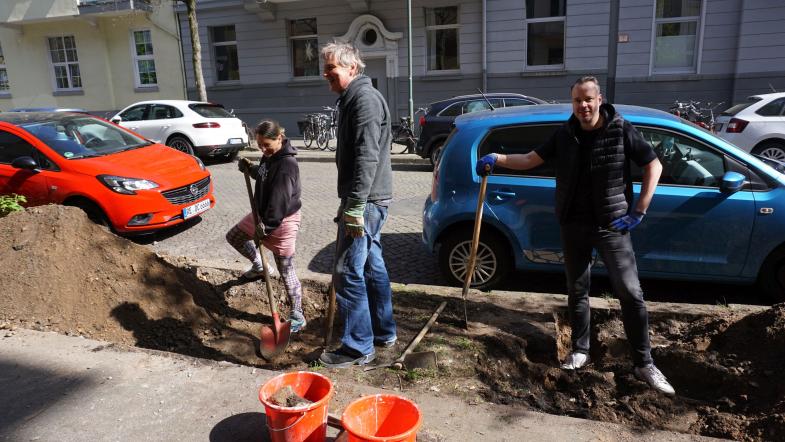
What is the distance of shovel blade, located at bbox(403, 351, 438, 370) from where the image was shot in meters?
3.59

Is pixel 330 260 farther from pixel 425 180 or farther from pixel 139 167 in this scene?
pixel 425 180

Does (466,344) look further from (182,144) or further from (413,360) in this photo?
(182,144)

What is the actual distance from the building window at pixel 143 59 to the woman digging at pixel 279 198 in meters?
19.5

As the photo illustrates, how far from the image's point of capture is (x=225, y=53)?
20.5m

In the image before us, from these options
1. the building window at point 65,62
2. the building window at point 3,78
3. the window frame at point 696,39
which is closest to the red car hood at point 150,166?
the window frame at point 696,39

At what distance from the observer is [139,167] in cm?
712

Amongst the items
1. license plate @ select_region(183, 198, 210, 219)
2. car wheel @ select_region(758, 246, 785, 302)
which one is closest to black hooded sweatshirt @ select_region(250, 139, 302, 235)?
license plate @ select_region(183, 198, 210, 219)

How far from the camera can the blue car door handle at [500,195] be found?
493cm

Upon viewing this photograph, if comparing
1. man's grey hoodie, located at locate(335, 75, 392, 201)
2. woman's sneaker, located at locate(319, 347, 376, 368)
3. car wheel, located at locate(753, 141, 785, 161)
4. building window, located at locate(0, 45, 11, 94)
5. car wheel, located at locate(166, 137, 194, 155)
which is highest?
building window, located at locate(0, 45, 11, 94)

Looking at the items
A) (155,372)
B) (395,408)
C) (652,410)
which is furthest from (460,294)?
(155,372)

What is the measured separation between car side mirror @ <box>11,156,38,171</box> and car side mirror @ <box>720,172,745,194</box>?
7330mm

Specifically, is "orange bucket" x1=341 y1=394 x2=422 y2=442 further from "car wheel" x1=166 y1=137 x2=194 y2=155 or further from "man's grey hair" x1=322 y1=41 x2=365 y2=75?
"car wheel" x1=166 y1=137 x2=194 y2=155

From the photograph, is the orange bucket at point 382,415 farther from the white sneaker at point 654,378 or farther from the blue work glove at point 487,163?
the blue work glove at point 487,163

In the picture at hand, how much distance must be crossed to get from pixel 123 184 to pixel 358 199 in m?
4.56
